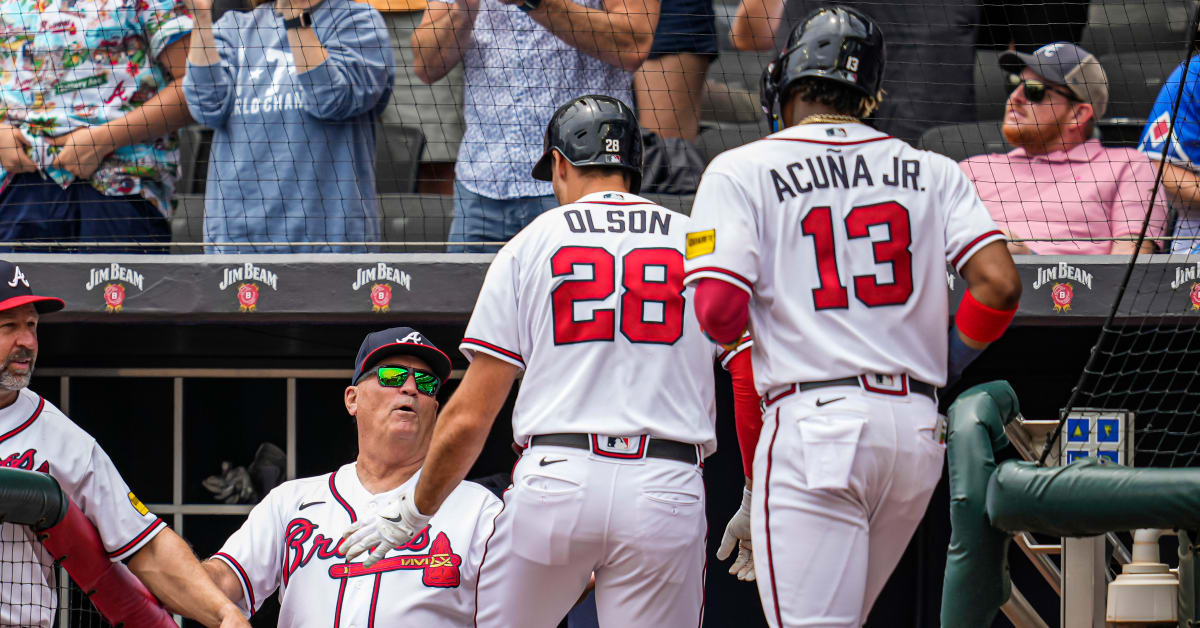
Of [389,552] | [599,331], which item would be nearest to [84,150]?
[389,552]

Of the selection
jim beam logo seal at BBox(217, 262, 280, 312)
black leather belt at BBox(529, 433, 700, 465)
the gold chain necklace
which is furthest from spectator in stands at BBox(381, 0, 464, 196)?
the gold chain necklace

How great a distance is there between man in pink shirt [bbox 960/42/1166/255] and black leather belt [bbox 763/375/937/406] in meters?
2.20

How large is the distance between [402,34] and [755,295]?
3878mm

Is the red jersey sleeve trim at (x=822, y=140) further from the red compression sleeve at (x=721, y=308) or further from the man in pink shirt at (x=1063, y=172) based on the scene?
the man in pink shirt at (x=1063, y=172)

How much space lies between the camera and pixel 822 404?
8.31 feet

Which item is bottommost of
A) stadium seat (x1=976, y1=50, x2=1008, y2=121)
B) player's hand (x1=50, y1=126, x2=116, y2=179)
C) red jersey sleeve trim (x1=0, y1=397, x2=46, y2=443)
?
red jersey sleeve trim (x1=0, y1=397, x2=46, y2=443)

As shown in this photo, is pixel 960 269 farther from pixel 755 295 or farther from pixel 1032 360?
pixel 1032 360

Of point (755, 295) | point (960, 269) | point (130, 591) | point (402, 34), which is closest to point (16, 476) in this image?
point (130, 591)

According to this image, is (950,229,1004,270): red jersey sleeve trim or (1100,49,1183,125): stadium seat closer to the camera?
(950,229,1004,270): red jersey sleeve trim

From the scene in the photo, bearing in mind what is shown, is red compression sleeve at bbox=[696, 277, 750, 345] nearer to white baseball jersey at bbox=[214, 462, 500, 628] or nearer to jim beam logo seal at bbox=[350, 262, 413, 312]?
white baseball jersey at bbox=[214, 462, 500, 628]

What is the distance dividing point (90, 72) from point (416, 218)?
1.32 metres

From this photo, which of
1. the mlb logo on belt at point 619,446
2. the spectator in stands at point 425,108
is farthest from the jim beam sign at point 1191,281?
the spectator in stands at point 425,108

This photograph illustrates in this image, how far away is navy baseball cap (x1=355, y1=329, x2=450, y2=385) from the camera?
3.80 metres

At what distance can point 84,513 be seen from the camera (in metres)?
3.38
